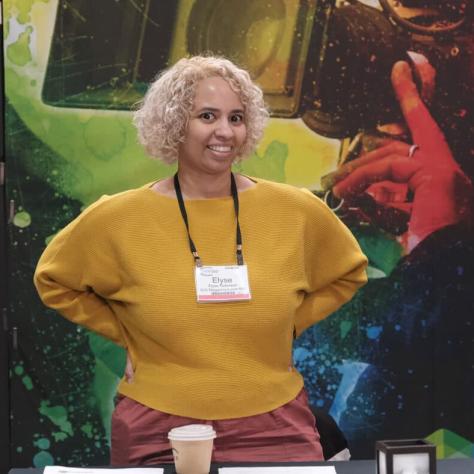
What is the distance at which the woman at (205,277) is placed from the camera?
2332 mm

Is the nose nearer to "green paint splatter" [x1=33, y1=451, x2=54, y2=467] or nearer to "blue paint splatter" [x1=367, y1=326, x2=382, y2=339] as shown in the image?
"blue paint splatter" [x1=367, y1=326, x2=382, y2=339]

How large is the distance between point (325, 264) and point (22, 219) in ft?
5.55

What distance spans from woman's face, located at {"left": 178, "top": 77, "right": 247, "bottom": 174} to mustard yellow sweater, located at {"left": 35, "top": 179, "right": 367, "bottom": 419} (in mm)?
113

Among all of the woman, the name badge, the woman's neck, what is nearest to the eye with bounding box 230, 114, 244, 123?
the woman

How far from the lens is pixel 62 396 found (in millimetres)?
3980

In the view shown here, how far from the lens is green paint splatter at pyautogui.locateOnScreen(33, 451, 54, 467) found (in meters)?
3.98

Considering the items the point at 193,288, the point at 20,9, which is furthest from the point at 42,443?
the point at 193,288

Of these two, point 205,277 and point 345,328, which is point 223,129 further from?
point 345,328

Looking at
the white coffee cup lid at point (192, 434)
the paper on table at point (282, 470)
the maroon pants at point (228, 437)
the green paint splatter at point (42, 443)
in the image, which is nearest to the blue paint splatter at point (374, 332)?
the green paint splatter at point (42, 443)

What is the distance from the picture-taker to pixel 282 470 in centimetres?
200

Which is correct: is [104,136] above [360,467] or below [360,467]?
above

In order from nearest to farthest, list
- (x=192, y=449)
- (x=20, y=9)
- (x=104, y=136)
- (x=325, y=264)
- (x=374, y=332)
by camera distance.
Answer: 1. (x=192, y=449)
2. (x=325, y=264)
3. (x=20, y=9)
4. (x=104, y=136)
5. (x=374, y=332)

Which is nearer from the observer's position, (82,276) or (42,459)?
(82,276)

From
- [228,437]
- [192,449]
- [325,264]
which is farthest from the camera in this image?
[325,264]
